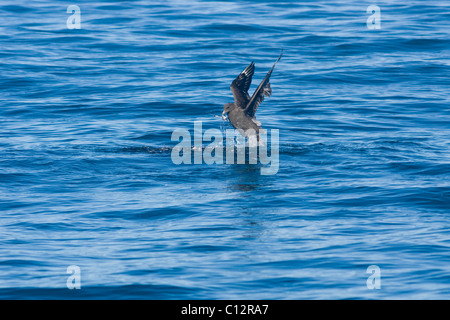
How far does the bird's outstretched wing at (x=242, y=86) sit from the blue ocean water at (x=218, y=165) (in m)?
1.43

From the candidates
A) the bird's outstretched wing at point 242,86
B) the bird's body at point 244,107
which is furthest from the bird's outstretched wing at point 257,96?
the bird's outstretched wing at point 242,86

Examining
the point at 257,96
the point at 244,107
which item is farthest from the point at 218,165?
the point at 257,96

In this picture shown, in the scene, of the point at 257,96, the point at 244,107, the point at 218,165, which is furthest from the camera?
the point at 244,107

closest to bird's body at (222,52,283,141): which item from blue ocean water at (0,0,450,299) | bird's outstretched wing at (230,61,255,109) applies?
bird's outstretched wing at (230,61,255,109)

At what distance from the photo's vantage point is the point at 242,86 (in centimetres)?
1639

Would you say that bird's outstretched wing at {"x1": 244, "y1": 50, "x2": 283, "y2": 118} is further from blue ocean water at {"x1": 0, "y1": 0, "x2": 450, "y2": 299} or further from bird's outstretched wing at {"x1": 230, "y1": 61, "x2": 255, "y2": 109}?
blue ocean water at {"x1": 0, "y1": 0, "x2": 450, "y2": 299}

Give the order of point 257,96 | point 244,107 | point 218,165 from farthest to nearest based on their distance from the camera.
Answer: point 244,107
point 257,96
point 218,165

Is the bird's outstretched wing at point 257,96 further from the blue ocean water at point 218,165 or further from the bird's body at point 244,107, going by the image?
the blue ocean water at point 218,165

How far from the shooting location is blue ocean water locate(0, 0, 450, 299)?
10836mm

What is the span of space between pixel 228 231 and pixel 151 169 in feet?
12.5

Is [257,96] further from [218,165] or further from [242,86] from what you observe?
[218,165]

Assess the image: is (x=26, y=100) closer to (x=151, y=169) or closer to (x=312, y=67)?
(x=151, y=169)

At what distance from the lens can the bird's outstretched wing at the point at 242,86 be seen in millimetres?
15914

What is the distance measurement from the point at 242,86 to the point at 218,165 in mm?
1743
